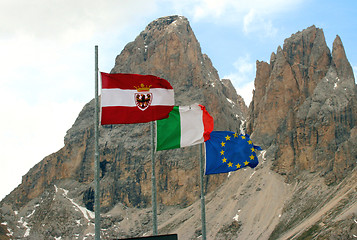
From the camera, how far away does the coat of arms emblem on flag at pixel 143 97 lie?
2545 centimetres

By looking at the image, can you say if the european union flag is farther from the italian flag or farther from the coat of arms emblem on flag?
the coat of arms emblem on flag

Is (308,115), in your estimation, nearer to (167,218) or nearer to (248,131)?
(248,131)

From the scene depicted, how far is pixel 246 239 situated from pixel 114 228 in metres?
56.0

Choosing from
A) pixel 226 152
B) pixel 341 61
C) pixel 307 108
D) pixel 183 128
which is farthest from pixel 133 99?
pixel 341 61

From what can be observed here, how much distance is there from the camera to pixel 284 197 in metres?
146

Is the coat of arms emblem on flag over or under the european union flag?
over

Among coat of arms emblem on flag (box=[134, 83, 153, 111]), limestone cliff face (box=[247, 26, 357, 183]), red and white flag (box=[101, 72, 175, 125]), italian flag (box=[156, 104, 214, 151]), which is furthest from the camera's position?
limestone cliff face (box=[247, 26, 357, 183])

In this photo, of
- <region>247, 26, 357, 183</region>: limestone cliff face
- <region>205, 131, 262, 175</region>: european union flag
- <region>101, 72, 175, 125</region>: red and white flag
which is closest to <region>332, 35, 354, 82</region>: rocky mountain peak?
<region>247, 26, 357, 183</region>: limestone cliff face

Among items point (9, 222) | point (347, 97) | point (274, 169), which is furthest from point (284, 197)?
point (9, 222)

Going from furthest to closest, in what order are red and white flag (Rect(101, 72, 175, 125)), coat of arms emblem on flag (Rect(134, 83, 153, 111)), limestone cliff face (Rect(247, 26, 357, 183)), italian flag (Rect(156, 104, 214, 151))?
limestone cliff face (Rect(247, 26, 357, 183)) < italian flag (Rect(156, 104, 214, 151)) < coat of arms emblem on flag (Rect(134, 83, 153, 111)) < red and white flag (Rect(101, 72, 175, 125))

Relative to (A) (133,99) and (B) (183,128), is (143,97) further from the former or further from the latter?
(B) (183,128)

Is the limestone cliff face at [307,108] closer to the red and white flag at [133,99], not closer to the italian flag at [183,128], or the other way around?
the italian flag at [183,128]

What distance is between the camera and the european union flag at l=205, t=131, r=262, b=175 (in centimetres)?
3142

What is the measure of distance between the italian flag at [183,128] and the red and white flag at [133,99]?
168 centimetres
